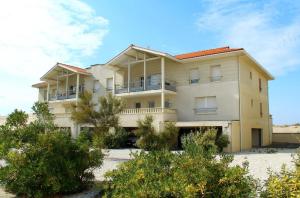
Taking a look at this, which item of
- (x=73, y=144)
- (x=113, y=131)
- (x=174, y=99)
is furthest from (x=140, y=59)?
(x=73, y=144)

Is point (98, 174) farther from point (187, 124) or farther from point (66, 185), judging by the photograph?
point (187, 124)

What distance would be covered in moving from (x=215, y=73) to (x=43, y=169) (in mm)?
21137

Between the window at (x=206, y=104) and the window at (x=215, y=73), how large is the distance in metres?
1.73

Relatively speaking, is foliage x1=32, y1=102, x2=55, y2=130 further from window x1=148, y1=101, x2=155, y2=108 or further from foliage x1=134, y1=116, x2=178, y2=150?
window x1=148, y1=101, x2=155, y2=108

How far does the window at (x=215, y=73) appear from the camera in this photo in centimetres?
2641

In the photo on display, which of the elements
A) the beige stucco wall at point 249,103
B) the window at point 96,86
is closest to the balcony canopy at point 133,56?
the window at point 96,86

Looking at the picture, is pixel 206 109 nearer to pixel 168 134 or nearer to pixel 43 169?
pixel 168 134

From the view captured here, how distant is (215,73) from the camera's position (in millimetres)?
26688

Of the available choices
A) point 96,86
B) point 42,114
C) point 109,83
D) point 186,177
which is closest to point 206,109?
point 109,83

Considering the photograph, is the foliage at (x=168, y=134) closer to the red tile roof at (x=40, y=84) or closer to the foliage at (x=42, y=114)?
the foliage at (x=42, y=114)

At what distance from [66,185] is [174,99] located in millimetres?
21188

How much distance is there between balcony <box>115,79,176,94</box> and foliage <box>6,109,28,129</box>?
1962 centimetres

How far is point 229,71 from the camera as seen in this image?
25734 mm

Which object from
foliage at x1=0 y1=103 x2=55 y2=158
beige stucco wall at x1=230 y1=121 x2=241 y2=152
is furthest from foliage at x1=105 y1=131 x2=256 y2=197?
beige stucco wall at x1=230 y1=121 x2=241 y2=152
